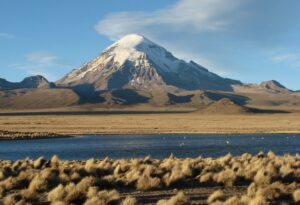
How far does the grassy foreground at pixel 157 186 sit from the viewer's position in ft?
51.0

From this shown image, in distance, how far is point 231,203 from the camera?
14297 millimetres

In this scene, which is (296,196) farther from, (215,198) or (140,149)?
(140,149)

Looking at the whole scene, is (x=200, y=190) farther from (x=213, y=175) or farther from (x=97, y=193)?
(x=97, y=193)

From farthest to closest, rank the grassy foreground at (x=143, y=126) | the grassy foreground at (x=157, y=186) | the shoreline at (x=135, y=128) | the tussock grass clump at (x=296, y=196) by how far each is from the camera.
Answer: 1. the grassy foreground at (x=143, y=126)
2. the shoreline at (x=135, y=128)
3. the tussock grass clump at (x=296, y=196)
4. the grassy foreground at (x=157, y=186)

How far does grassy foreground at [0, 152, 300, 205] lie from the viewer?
15539mm

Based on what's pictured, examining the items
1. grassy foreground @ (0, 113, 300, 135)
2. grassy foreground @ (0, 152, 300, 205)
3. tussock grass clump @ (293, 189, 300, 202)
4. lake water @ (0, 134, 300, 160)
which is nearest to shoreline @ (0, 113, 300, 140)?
grassy foreground @ (0, 113, 300, 135)

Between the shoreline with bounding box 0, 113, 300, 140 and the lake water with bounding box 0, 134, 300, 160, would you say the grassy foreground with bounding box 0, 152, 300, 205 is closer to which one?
the lake water with bounding box 0, 134, 300, 160

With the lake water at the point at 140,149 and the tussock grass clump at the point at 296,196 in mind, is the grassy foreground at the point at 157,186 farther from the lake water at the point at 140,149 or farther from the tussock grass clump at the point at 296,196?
the lake water at the point at 140,149

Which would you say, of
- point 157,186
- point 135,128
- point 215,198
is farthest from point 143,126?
point 215,198

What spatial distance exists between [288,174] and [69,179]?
27.0ft

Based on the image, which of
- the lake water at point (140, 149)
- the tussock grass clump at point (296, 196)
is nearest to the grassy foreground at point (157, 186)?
the tussock grass clump at point (296, 196)

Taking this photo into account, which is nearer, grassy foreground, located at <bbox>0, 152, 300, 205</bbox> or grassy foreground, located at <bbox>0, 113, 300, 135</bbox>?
grassy foreground, located at <bbox>0, 152, 300, 205</bbox>

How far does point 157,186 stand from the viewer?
1892 centimetres

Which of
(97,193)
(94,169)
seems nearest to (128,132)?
(94,169)
